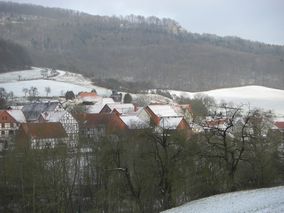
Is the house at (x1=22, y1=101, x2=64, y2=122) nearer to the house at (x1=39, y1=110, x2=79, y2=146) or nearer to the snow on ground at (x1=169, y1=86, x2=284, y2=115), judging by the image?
the house at (x1=39, y1=110, x2=79, y2=146)

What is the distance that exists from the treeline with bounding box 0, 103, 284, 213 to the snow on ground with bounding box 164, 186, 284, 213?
544 cm

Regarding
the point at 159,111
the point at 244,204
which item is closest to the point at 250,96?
the point at 159,111

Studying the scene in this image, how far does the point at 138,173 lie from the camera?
2888 cm

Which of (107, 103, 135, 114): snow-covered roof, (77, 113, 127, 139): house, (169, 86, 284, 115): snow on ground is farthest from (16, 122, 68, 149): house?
(169, 86, 284, 115): snow on ground

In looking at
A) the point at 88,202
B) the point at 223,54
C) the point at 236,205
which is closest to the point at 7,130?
the point at 88,202

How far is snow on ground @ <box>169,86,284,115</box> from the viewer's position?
361ft

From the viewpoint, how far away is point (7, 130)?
63.2 meters

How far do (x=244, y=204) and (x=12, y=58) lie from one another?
148327mm

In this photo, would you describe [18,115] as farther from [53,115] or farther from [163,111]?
[163,111]

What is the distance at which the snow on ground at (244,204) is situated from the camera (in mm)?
16234

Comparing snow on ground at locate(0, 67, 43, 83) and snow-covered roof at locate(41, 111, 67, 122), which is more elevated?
snow on ground at locate(0, 67, 43, 83)

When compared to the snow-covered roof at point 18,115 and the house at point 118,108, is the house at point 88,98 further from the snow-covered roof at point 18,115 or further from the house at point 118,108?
the snow-covered roof at point 18,115

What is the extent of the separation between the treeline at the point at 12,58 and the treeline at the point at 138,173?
118163 millimetres

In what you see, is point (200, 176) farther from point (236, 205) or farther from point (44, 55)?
point (44, 55)
